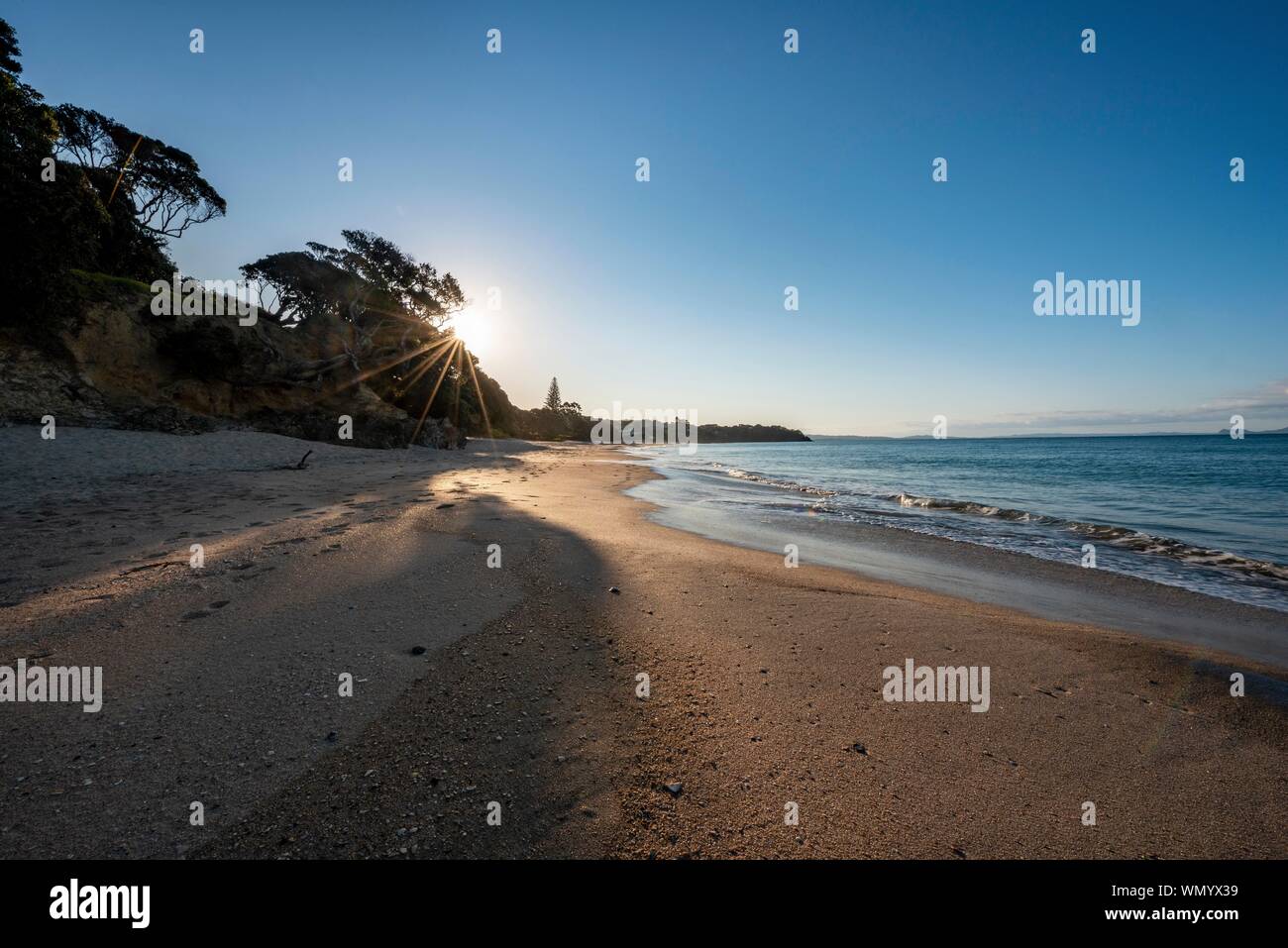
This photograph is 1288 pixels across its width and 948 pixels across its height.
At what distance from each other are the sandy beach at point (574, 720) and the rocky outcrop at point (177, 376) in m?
17.4

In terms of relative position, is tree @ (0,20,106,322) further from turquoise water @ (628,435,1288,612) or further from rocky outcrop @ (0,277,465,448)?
turquoise water @ (628,435,1288,612)

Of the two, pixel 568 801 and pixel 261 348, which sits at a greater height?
pixel 261 348

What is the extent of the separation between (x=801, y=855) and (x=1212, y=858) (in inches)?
93.8

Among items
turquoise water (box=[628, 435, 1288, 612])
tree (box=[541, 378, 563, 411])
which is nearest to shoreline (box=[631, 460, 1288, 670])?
turquoise water (box=[628, 435, 1288, 612])

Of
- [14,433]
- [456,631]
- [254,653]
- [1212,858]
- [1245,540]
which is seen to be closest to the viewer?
[1212,858]

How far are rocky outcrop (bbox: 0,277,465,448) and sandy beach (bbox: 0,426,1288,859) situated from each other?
56.9 feet

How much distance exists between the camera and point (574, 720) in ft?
11.2

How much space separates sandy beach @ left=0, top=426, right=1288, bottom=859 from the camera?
2.43m

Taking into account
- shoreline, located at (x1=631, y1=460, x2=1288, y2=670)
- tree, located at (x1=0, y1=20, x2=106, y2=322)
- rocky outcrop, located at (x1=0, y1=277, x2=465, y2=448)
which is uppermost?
tree, located at (x1=0, y1=20, x2=106, y2=322)

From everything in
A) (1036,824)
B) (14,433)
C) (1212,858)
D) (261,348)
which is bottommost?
(1212,858)

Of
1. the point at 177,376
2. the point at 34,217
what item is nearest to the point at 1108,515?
the point at 177,376

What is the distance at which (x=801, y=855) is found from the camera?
93.1 inches
